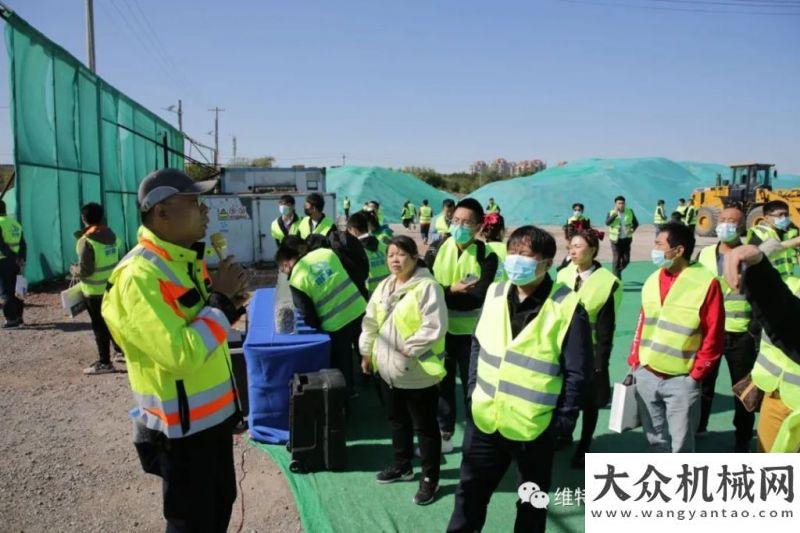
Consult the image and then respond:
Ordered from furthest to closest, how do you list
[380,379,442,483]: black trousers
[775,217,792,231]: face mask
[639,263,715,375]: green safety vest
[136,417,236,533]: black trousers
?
[775,217,792,231]: face mask
[380,379,442,483]: black trousers
[639,263,715,375]: green safety vest
[136,417,236,533]: black trousers

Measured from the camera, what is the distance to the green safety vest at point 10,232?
835 cm

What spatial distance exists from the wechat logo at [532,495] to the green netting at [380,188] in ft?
110

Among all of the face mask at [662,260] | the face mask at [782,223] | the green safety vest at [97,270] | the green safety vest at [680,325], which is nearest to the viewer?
the green safety vest at [680,325]

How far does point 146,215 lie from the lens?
231cm

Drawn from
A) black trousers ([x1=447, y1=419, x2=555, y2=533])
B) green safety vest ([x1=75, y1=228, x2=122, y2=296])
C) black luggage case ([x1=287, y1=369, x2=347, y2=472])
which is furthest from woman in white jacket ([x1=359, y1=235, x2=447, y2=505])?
green safety vest ([x1=75, y1=228, x2=122, y2=296])

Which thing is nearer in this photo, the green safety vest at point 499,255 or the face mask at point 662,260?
the face mask at point 662,260

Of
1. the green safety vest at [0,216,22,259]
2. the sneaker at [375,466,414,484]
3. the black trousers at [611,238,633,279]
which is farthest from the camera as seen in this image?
the black trousers at [611,238,633,279]

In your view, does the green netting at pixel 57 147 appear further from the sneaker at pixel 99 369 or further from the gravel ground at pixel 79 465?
the sneaker at pixel 99 369

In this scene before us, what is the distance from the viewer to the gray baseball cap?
90.0 inches

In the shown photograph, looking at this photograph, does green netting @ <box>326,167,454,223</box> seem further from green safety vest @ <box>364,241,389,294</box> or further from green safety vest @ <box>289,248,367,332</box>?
green safety vest @ <box>289,248,367,332</box>

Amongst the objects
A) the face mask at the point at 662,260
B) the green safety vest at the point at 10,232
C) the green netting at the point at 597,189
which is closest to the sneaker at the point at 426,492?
the face mask at the point at 662,260

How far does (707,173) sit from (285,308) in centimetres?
4148

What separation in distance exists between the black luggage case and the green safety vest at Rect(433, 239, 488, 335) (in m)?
0.99

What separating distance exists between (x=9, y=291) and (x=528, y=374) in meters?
8.87
